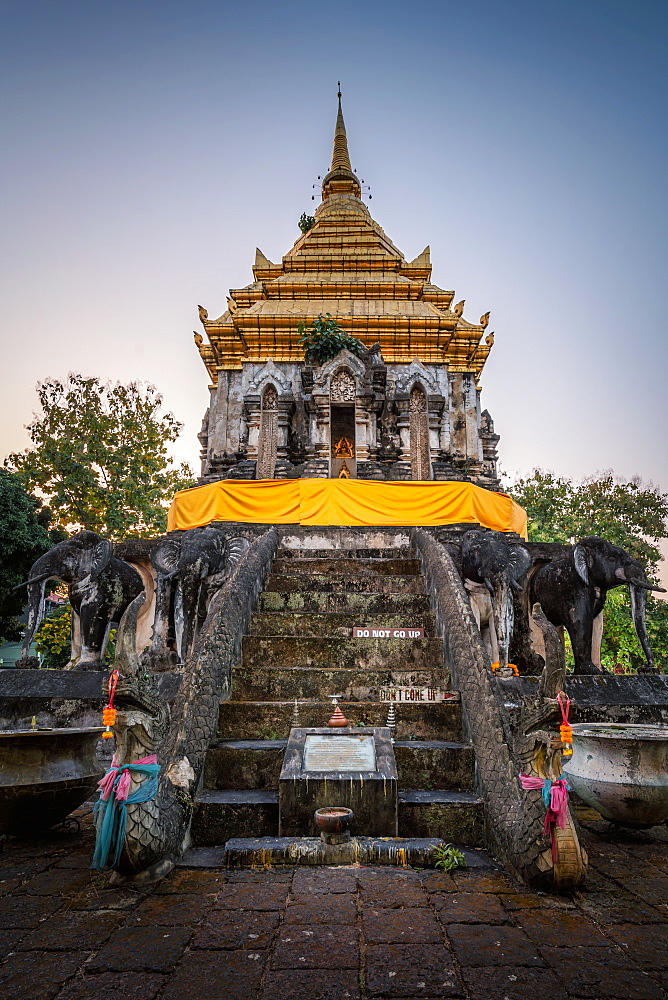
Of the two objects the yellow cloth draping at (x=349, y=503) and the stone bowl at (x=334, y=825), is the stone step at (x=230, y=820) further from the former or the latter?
the yellow cloth draping at (x=349, y=503)

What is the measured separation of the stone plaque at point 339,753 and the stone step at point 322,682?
39.0 inches

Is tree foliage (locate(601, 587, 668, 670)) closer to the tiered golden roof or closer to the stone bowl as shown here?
the tiered golden roof

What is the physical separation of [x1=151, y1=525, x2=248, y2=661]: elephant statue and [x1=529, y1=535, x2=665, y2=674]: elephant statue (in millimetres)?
4133

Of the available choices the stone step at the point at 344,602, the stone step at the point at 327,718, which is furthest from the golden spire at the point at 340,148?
the stone step at the point at 327,718

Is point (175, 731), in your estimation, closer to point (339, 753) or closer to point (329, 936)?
point (339, 753)

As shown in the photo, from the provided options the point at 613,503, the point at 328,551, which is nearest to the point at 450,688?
the point at 328,551

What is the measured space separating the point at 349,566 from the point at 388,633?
5.92ft

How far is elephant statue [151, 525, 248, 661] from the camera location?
725 cm

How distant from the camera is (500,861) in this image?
393 cm

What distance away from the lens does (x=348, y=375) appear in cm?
1513

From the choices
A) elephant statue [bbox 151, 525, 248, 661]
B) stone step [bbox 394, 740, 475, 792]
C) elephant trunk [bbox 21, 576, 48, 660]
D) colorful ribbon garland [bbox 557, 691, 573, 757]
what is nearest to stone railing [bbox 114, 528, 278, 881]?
elephant statue [bbox 151, 525, 248, 661]

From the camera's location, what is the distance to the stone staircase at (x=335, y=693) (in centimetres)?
434

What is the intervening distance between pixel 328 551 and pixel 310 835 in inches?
199

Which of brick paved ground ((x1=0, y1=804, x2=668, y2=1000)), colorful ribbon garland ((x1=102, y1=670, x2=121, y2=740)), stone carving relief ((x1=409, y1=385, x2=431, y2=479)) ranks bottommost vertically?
brick paved ground ((x1=0, y1=804, x2=668, y2=1000))
